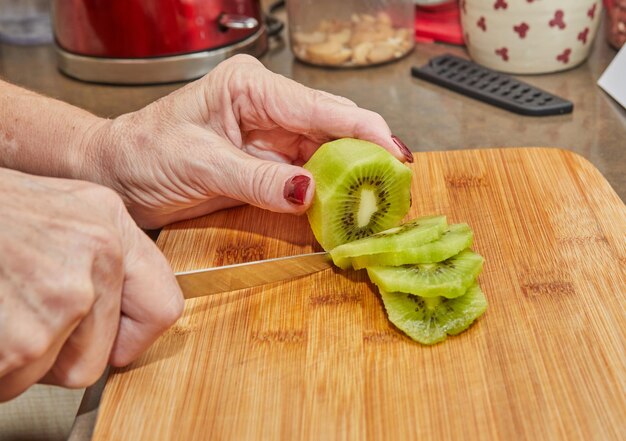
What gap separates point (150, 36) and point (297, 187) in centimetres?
87

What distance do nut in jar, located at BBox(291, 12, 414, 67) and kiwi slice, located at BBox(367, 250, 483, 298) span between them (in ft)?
3.17

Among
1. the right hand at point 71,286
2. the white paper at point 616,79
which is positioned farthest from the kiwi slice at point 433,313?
the white paper at point 616,79

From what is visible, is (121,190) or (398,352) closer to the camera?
(398,352)

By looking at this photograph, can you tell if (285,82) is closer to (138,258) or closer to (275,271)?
(275,271)

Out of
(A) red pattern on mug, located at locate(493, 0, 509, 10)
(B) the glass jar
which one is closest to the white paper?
(A) red pattern on mug, located at locate(493, 0, 509, 10)

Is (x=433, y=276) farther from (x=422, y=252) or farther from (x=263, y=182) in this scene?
(x=263, y=182)

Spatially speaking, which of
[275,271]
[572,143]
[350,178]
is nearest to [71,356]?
[275,271]

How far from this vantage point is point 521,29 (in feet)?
6.07

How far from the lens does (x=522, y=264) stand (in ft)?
3.98

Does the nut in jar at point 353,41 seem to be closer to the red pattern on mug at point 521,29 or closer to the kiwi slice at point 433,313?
the red pattern on mug at point 521,29

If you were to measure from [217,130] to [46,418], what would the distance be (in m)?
0.58

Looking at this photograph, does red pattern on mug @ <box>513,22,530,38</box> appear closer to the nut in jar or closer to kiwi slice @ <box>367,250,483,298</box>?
the nut in jar

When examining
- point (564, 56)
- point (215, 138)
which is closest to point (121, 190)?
point (215, 138)

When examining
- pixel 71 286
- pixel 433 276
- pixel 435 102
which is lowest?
pixel 435 102
